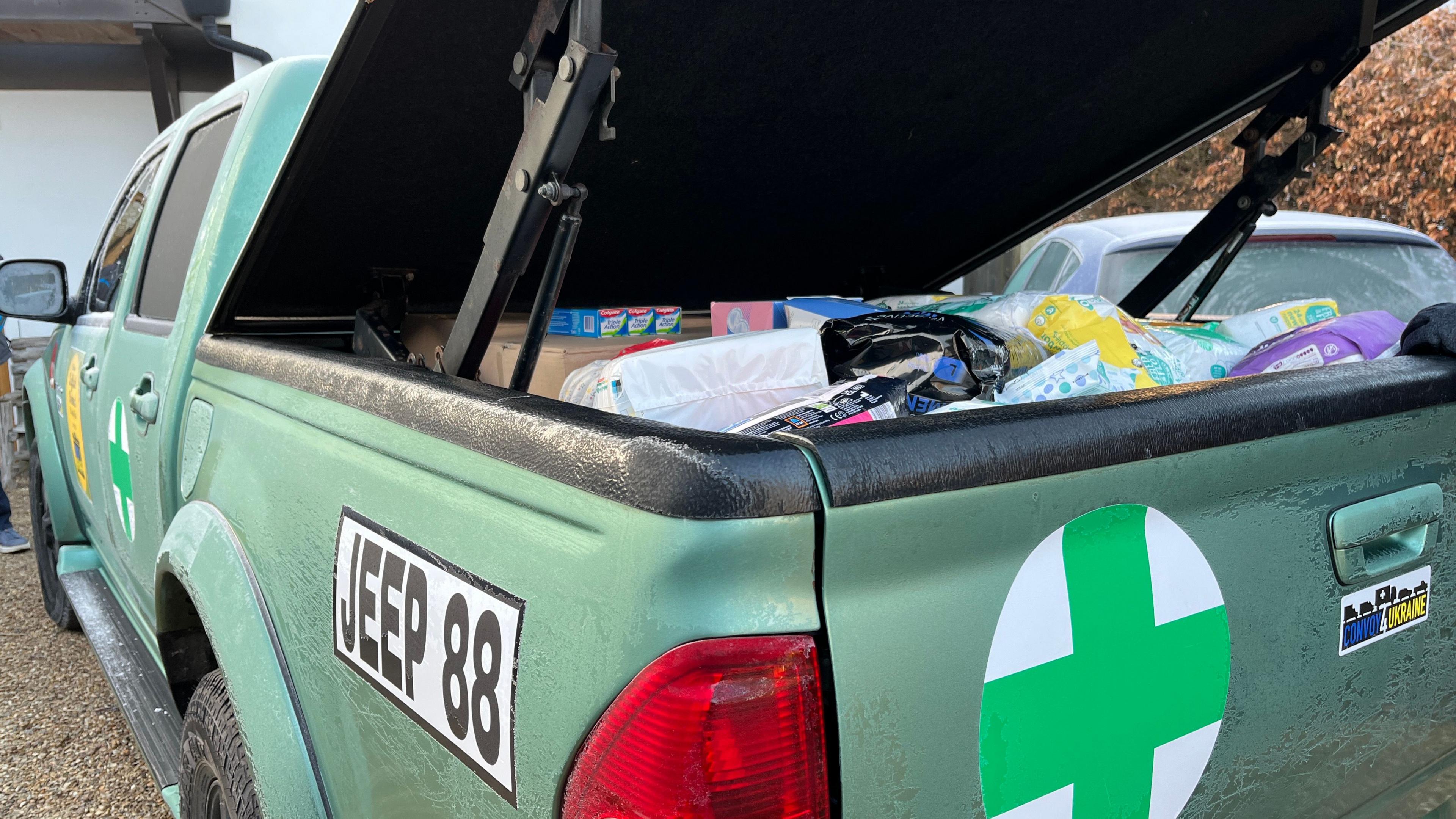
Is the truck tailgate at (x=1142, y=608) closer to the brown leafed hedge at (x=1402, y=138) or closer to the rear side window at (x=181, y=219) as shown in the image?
the rear side window at (x=181, y=219)

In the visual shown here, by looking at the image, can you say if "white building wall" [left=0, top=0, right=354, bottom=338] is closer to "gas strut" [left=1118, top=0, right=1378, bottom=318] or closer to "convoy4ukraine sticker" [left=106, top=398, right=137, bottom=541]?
"convoy4ukraine sticker" [left=106, top=398, right=137, bottom=541]

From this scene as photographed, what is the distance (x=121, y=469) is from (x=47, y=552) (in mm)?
2079

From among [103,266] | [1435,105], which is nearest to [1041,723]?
[103,266]

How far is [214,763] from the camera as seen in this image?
1653mm

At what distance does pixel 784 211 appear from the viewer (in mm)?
2695

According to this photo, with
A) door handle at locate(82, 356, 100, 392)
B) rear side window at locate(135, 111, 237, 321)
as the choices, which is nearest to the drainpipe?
door handle at locate(82, 356, 100, 392)

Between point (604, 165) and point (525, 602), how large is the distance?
149cm

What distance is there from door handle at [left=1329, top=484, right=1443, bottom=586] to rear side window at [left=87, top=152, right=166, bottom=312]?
292 cm

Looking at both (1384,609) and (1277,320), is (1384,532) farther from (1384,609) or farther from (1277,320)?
(1277,320)

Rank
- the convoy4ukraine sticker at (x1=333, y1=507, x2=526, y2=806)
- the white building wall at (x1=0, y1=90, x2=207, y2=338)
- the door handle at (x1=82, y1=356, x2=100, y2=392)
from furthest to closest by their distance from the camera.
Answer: the white building wall at (x1=0, y1=90, x2=207, y2=338)
the door handle at (x1=82, y1=356, x2=100, y2=392)
the convoy4ukraine sticker at (x1=333, y1=507, x2=526, y2=806)

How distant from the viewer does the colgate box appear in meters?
2.12

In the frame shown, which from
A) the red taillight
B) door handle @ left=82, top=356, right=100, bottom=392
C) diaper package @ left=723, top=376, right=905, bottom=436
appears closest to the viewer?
the red taillight

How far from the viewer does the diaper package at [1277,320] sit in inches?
85.0

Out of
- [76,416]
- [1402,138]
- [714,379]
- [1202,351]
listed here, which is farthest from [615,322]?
[1402,138]
